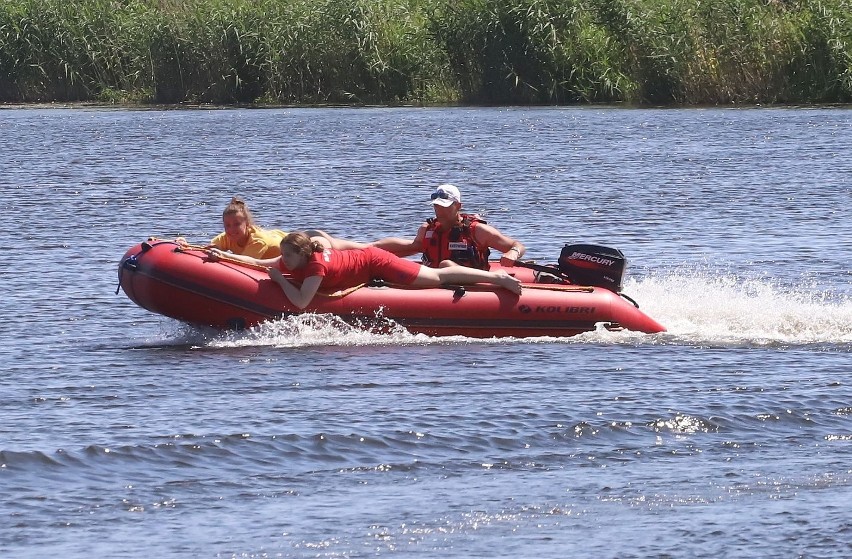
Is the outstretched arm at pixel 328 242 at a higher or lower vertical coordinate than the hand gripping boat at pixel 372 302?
higher

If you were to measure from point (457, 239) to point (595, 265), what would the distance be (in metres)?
0.94

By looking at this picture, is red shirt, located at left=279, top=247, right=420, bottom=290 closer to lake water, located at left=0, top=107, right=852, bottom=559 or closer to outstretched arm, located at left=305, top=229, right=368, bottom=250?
outstretched arm, located at left=305, top=229, right=368, bottom=250

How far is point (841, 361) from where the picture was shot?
945cm

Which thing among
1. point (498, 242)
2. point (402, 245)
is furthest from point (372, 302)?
point (498, 242)

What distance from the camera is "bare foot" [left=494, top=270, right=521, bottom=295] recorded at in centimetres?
1038

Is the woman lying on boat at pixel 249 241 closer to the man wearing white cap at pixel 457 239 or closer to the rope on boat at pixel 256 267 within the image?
the rope on boat at pixel 256 267

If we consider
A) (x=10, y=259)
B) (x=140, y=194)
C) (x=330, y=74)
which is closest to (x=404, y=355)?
(x=10, y=259)

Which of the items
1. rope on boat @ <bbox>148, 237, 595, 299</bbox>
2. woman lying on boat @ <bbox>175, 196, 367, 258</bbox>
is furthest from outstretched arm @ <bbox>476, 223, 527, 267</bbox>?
woman lying on boat @ <bbox>175, 196, 367, 258</bbox>

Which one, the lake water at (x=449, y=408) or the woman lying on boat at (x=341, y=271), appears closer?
the lake water at (x=449, y=408)

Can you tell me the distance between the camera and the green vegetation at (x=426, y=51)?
28031mm

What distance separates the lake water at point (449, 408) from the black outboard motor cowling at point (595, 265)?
1.68ft

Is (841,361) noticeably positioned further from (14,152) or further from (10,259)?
(14,152)

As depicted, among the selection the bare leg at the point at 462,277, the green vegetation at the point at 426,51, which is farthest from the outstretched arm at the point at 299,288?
the green vegetation at the point at 426,51

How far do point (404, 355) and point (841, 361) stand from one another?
8.48 ft
